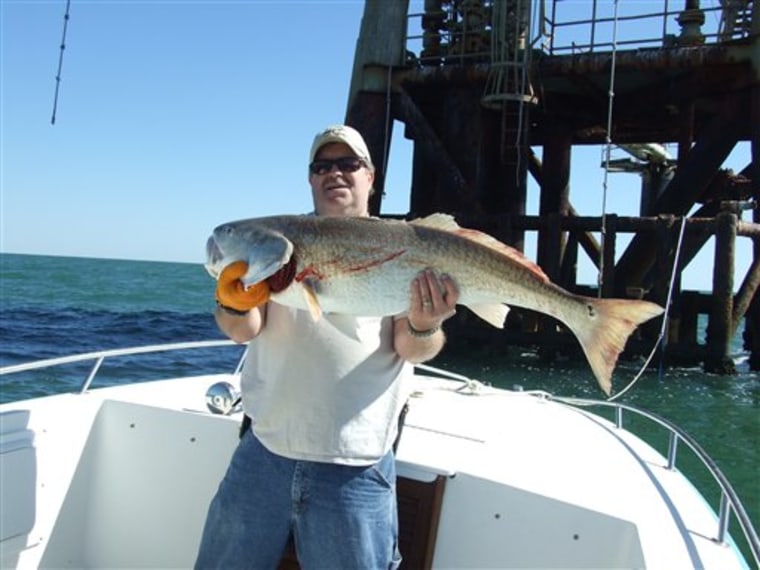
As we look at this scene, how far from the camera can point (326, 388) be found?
109 inches

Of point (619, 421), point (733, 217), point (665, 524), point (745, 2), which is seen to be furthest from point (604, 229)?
point (665, 524)

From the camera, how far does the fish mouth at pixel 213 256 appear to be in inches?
110

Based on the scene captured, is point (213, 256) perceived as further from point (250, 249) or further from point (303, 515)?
point (303, 515)

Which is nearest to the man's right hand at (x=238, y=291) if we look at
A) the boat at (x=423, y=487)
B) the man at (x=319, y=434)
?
the man at (x=319, y=434)

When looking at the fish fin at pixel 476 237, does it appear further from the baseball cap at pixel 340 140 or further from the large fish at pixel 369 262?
the baseball cap at pixel 340 140

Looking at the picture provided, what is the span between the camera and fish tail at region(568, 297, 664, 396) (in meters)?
2.97

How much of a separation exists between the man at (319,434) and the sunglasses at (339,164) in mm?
561

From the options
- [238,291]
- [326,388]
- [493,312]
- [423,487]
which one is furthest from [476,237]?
[423,487]

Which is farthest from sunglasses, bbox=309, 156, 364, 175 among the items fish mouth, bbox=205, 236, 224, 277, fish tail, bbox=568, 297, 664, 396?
fish tail, bbox=568, 297, 664, 396

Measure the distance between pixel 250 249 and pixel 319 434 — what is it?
2.35 ft

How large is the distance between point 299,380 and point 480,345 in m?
14.1

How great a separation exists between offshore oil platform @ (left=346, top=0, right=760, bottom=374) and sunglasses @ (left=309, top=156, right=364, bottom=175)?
1186cm

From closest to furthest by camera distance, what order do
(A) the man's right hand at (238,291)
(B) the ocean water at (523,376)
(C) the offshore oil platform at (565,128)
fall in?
(A) the man's right hand at (238,291) → (B) the ocean water at (523,376) → (C) the offshore oil platform at (565,128)

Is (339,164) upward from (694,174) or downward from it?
downward
